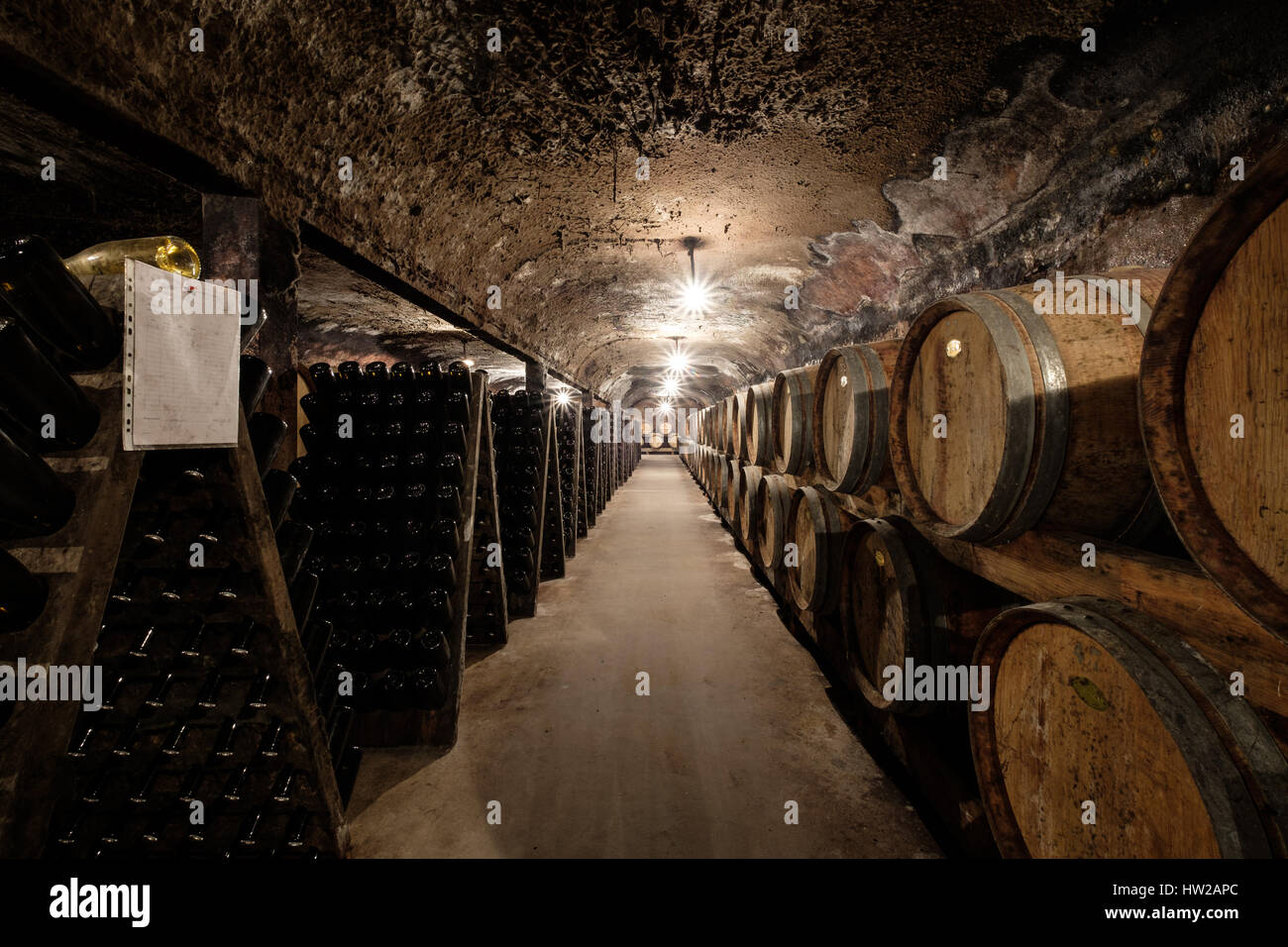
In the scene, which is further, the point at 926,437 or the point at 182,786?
the point at 926,437

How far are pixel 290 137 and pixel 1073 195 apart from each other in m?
3.71

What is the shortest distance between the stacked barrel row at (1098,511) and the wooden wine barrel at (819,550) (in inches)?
15.7

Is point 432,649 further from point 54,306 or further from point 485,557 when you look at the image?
point 54,306

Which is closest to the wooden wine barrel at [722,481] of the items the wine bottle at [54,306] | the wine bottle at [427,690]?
the wine bottle at [427,690]

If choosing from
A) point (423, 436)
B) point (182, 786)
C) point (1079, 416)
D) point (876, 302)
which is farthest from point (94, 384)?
point (876, 302)

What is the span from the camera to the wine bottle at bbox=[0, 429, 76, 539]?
87 cm

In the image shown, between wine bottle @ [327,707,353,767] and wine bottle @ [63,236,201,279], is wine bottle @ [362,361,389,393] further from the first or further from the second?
wine bottle @ [327,707,353,767]

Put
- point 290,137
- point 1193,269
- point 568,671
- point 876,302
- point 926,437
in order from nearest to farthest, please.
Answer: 1. point 1193,269
2. point 926,437
3. point 290,137
4. point 568,671
5. point 876,302

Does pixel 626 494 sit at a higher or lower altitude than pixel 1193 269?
lower

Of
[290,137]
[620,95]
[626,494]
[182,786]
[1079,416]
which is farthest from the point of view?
[626,494]

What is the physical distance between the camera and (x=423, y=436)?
2795mm

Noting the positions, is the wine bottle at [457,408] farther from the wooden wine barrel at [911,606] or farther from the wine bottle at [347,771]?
the wooden wine barrel at [911,606]

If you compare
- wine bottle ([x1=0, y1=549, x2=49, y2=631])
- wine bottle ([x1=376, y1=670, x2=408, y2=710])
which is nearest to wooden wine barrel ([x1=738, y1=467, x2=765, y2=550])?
wine bottle ([x1=376, y1=670, x2=408, y2=710])
